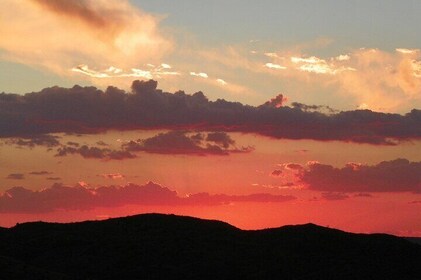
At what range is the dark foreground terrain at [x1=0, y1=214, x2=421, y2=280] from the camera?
334 feet

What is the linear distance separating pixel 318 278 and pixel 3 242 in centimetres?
5408

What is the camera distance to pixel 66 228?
123 m

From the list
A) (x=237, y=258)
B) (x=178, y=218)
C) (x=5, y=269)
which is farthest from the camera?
(x=178, y=218)

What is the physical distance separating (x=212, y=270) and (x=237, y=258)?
7292 millimetres

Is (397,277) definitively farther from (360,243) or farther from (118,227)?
(118,227)

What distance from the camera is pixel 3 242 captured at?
113812 mm

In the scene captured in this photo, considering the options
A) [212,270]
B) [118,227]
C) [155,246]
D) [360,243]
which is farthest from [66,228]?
[360,243]

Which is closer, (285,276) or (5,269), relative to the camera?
(5,269)

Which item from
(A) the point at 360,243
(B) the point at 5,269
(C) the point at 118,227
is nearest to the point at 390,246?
(A) the point at 360,243

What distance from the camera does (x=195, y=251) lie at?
111188 mm

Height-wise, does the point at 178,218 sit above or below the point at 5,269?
above

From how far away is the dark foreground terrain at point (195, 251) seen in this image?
102 meters

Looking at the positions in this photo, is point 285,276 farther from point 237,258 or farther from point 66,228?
point 66,228

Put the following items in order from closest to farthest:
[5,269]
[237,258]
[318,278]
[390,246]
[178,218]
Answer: [5,269] < [318,278] < [237,258] < [390,246] < [178,218]
